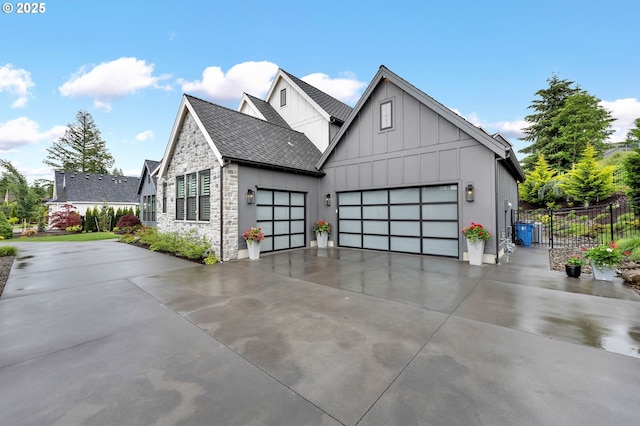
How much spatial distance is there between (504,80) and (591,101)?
55.2 feet

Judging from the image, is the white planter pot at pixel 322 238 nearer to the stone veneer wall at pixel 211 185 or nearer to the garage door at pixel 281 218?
the garage door at pixel 281 218

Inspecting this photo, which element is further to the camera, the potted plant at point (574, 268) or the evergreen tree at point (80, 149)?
the evergreen tree at point (80, 149)

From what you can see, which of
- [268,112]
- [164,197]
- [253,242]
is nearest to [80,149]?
[164,197]

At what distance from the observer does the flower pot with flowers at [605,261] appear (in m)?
5.80

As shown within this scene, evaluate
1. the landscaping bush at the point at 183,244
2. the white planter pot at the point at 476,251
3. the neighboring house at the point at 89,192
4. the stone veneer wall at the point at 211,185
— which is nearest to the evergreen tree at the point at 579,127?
the white planter pot at the point at 476,251

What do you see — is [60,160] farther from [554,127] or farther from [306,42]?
[554,127]

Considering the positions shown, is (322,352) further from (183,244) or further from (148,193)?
(148,193)

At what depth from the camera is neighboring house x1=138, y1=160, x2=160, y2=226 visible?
64.6 feet

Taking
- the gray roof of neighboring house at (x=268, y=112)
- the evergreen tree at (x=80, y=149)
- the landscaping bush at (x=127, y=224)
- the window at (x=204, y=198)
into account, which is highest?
the evergreen tree at (x=80, y=149)

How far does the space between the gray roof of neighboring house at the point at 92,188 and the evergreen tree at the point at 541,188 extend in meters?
40.2

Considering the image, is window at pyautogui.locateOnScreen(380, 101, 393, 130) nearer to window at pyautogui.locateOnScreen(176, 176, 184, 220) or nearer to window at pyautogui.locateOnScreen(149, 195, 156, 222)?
window at pyautogui.locateOnScreen(176, 176, 184, 220)

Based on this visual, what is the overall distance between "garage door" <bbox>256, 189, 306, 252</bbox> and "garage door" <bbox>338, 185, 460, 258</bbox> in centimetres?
192

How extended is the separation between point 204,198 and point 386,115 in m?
8.26

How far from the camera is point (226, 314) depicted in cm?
429
